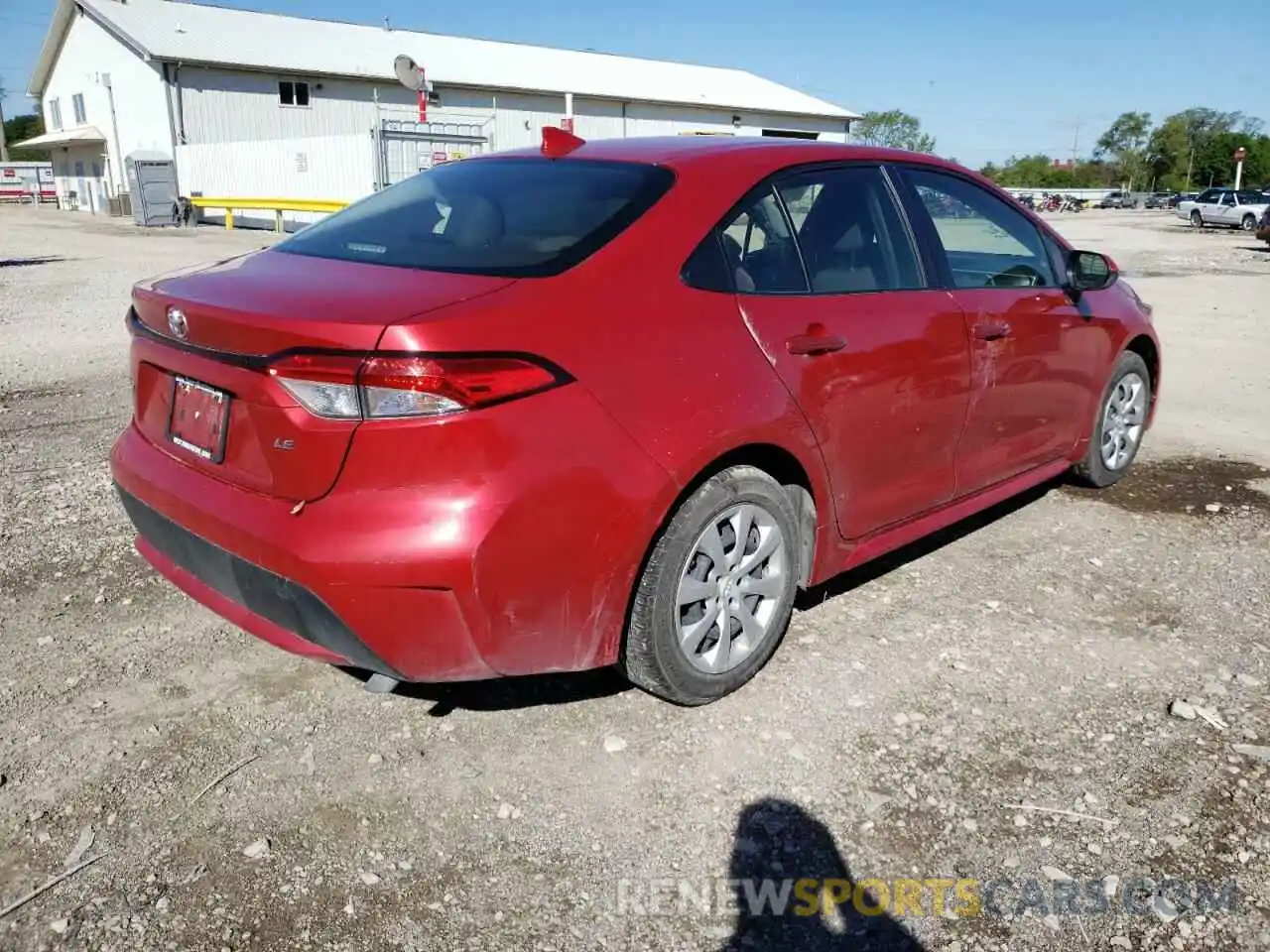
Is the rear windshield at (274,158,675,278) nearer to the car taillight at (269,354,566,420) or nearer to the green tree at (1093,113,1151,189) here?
the car taillight at (269,354,566,420)

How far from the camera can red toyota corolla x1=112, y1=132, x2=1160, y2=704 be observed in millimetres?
2359

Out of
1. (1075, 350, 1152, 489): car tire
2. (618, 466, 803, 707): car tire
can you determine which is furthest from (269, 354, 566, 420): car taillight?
(1075, 350, 1152, 489): car tire

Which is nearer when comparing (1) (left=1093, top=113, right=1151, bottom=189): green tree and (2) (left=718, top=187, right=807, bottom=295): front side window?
(2) (left=718, top=187, right=807, bottom=295): front side window

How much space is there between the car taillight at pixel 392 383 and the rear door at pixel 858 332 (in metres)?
0.94

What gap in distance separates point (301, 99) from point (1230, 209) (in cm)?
3793

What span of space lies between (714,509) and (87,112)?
155 ft

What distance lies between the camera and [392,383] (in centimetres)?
230

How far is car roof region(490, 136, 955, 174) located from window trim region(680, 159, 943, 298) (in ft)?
A: 0.08

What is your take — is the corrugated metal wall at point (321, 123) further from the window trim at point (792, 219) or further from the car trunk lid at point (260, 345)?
the car trunk lid at point (260, 345)

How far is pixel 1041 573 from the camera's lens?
4211 millimetres

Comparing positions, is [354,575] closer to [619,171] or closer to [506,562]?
[506,562]

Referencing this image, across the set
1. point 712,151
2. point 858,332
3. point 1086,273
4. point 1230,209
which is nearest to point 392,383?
point 712,151

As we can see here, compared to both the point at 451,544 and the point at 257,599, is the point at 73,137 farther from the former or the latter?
the point at 451,544

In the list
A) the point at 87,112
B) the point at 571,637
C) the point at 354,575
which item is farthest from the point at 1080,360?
the point at 87,112
